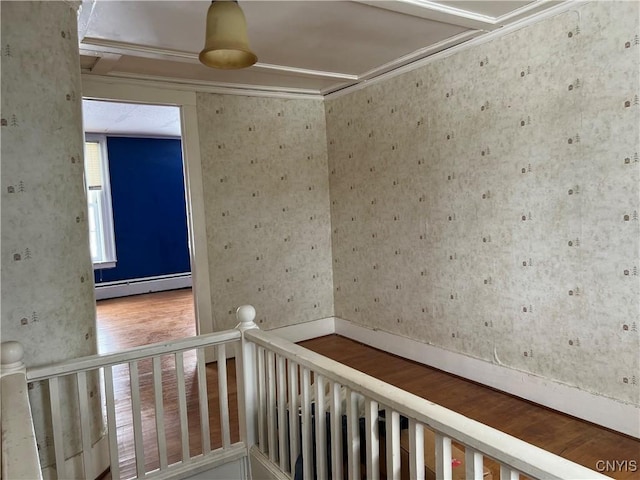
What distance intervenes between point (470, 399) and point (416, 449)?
191cm

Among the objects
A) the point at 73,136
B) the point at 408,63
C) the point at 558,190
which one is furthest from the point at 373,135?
the point at 73,136

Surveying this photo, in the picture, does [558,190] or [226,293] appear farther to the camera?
[226,293]

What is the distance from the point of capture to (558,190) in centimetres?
261

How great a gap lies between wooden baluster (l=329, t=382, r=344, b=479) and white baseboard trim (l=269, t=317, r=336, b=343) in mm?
2681

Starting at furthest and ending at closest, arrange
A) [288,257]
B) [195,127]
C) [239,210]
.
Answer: [288,257], [239,210], [195,127]

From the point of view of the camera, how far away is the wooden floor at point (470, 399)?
7.60 ft

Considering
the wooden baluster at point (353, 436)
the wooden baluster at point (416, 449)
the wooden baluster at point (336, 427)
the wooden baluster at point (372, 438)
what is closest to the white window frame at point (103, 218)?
the wooden baluster at point (336, 427)

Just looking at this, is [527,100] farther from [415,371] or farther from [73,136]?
[73,136]

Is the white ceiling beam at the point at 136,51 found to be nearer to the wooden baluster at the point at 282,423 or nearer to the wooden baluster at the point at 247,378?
the wooden baluster at the point at 247,378

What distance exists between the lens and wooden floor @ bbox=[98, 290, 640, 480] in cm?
232

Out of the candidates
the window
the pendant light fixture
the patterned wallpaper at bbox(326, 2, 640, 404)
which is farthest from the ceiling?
the window

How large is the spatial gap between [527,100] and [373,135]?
143 cm

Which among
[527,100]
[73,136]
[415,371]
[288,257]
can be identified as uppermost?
[527,100]

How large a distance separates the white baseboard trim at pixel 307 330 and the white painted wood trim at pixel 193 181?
2.43 ft
